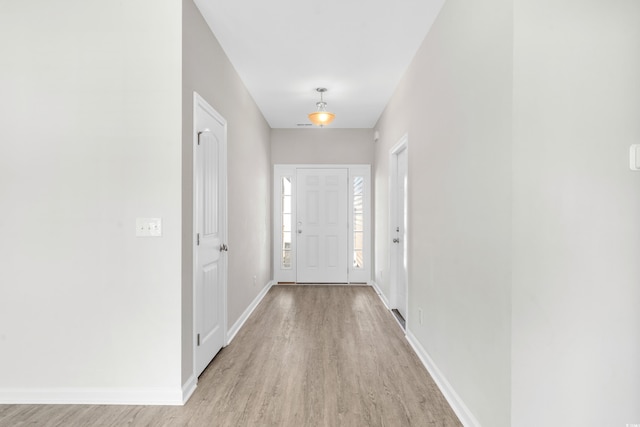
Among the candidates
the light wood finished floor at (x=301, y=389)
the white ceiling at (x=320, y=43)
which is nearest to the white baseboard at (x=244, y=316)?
the light wood finished floor at (x=301, y=389)

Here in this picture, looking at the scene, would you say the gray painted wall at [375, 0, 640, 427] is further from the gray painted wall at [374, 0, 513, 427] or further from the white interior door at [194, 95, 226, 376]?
the white interior door at [194, 95, 226, 376]

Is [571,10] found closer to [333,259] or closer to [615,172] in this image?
[615,172]

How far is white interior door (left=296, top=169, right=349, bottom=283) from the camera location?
607cm

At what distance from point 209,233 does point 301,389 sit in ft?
4.49

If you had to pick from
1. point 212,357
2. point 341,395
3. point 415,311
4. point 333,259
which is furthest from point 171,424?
point 333,259

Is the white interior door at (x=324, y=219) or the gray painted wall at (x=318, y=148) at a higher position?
the gray painted wall at (x=318, y=148)

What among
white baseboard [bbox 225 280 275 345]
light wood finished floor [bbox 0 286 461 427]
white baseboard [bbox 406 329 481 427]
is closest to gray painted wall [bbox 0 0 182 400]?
light wood finished floor [bbox 0 286 461 427]

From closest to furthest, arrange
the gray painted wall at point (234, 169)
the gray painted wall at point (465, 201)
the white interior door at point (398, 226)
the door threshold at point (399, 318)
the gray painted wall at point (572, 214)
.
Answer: the gray painted wall at point (572, 214)
the gray painted wall at point (465, 201)
the gray painted wall at point (234, 169)
the door threshold at point (399, 318)
the white interior door at point (398, 226)

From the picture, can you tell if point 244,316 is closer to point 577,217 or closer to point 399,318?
point 399,318

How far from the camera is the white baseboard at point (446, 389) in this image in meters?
1.98

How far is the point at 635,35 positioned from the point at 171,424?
3.06 m

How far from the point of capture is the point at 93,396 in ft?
7.44

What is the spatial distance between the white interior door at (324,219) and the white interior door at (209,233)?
9.50 feet

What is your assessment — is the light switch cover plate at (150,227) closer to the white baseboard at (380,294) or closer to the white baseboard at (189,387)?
the white baseboard at (189,387)
